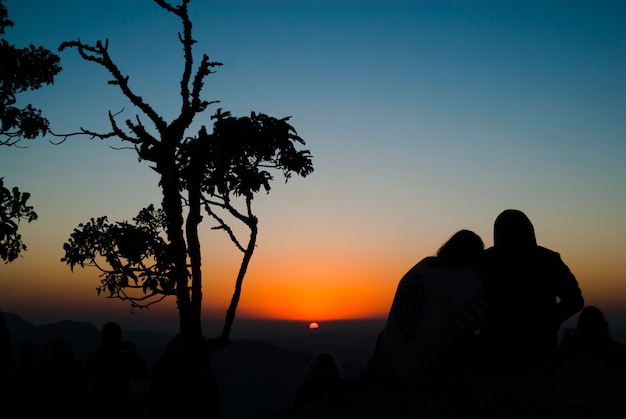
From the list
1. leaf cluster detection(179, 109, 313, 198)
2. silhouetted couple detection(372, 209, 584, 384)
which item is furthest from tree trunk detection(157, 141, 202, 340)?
silhouetted couple detection(372, 209, 584, 384)

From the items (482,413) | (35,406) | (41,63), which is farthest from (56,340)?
(41,63)

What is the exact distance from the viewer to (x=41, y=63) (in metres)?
12.6

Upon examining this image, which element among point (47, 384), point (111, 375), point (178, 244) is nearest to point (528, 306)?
point (111, 375)

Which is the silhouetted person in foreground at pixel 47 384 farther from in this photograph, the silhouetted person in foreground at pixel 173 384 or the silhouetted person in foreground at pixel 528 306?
the silhouetted person in foreground at pixel 528 306

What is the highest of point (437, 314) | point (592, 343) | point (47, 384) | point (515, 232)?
point (515, 232)

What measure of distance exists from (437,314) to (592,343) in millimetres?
2045

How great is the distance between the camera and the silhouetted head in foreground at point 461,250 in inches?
169

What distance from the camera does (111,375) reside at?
6734 millimetres

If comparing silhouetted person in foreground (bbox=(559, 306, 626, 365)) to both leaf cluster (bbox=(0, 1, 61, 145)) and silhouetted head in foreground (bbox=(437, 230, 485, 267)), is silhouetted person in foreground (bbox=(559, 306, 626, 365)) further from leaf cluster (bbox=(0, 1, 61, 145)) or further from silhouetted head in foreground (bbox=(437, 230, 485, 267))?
leaf cluster (bbox=(0, 1, 61, 145))

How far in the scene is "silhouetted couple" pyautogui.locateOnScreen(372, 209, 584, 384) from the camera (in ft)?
13.3

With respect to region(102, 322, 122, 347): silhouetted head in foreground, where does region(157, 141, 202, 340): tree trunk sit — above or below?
above

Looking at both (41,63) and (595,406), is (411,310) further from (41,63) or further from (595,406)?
(41,63)

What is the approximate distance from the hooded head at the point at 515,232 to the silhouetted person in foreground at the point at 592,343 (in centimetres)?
104

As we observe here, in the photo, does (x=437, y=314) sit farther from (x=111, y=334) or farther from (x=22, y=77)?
(x=22, y=77)
